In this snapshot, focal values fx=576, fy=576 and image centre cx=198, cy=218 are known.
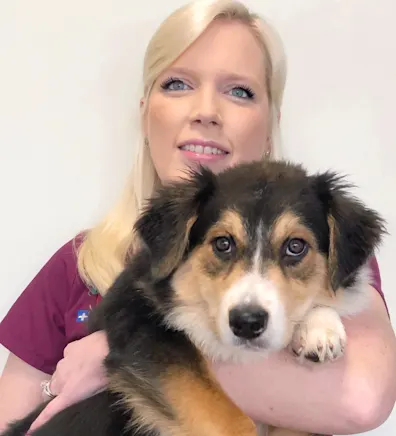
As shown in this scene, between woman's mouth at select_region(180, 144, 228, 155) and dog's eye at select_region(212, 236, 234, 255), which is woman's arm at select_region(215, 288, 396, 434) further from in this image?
woman's mouth at select_region(180, 144, 228, 155)

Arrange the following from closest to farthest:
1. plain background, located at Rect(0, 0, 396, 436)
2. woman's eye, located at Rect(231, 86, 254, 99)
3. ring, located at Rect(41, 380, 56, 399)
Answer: ring, located at Rect(41, 380, 56, 399), woman's eye, located at Rect(231, 86, 254, 99), plain background, located at Rect(0, 0, 396, 436)

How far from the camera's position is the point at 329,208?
1.51 meters

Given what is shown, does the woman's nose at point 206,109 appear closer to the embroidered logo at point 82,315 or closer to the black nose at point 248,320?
the embroidered logo at point 82,315

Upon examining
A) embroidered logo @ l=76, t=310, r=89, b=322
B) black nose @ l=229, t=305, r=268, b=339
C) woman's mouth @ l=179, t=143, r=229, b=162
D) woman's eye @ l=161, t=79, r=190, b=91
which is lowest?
embroidered logo @ l=76, t=310, r=89, b=322

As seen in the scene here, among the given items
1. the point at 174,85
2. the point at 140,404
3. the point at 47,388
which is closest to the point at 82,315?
the point at 47,388

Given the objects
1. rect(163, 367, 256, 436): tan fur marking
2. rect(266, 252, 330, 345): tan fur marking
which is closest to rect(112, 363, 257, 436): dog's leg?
rect(163, 367, 256, 436): tan fur marking

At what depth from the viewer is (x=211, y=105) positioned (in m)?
2.12

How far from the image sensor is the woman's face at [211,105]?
6.97 ft

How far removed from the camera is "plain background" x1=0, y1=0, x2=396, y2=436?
2715mm

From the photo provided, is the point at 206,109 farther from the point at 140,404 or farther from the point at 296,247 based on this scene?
the point at 140,404

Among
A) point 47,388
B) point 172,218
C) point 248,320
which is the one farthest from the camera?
point 47,388

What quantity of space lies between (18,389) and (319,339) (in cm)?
128

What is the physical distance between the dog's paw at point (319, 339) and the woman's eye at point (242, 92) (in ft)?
3.46

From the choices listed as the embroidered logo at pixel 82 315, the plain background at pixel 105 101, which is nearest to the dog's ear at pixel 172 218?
the embroidered logo at pixel 82 315
